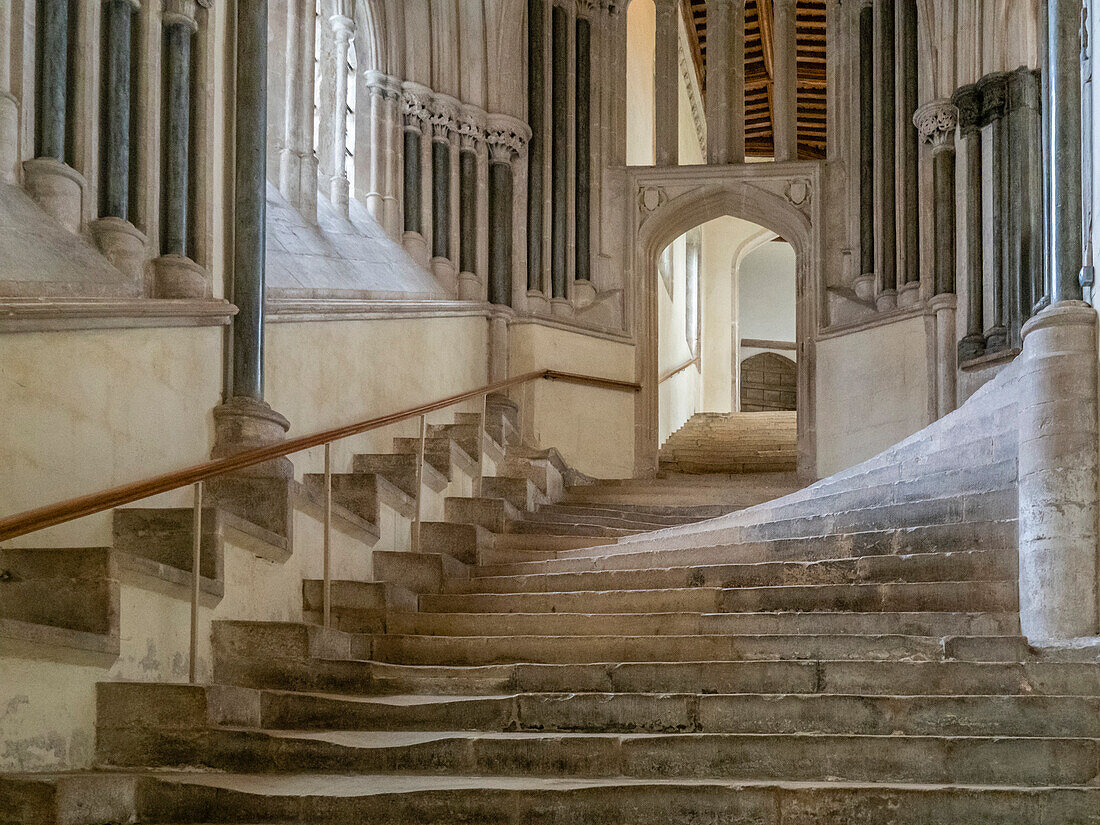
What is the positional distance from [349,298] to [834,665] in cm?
418

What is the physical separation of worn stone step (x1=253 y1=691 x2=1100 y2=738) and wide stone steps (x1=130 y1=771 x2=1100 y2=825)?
342 mm

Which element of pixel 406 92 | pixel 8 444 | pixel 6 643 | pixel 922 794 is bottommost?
pixel 922 794

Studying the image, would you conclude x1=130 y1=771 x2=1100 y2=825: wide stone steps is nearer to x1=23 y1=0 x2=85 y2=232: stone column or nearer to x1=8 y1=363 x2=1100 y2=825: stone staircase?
x1=8 y1=363 x2=1100 y2=825: stone staircase

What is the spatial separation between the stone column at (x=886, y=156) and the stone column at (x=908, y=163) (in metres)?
0.10

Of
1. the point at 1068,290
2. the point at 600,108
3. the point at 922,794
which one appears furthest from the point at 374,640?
the point at 600,108

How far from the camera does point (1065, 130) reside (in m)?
5.15

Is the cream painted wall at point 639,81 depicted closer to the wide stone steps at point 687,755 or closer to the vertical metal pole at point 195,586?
the vertical metal pole at point 195,586

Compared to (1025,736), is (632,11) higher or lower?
higher

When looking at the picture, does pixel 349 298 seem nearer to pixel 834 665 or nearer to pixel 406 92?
pixel 406 92

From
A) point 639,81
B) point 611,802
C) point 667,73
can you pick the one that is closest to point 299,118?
point 667,73

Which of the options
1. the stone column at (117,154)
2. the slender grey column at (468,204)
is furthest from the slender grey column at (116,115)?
the slender grey column at (468,204)

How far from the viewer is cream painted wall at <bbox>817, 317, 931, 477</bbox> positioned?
9.40 m

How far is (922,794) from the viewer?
3.61m

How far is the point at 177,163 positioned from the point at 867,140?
18.8 ft
